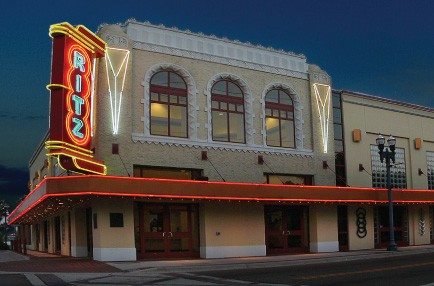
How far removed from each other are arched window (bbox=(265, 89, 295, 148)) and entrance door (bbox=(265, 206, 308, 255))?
3.72m

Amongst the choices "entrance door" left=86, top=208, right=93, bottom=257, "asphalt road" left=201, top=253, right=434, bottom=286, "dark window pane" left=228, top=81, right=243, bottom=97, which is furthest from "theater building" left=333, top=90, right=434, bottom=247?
"entrance door" left=86, top=208, right=93, bottom=257

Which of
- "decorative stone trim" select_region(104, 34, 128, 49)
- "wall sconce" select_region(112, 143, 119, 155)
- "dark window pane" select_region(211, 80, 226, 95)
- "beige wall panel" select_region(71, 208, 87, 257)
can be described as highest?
"decorative stone trim" select_region(104, 34, 128, 49)

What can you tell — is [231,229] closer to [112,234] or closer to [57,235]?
[112,234]

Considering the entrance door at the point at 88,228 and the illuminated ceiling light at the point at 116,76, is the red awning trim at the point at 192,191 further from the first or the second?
the illuminated ceiling light at the point at 116,76

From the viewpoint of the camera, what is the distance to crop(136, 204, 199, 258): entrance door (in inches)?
1059

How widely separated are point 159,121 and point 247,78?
19.6ft

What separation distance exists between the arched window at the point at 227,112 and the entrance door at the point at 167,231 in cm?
428

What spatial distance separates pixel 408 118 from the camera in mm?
38719

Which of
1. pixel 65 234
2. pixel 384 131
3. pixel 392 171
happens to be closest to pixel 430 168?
pixel 392 171

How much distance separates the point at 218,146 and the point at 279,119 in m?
4.70

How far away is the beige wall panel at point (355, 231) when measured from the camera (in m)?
33.7

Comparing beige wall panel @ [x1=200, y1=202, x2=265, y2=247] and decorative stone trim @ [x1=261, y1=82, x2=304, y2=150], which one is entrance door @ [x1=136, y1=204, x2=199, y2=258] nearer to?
beige wall panel @ [x1=200, y1=202, x2=265, y2=247]

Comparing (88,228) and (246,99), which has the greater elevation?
(246,99)

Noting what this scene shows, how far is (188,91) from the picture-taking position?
95.1ft
